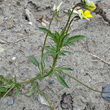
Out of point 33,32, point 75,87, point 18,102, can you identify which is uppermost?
point 33,32

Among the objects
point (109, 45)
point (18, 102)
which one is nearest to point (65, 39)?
point (18, 102)

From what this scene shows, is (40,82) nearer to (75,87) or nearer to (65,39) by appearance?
(75,87)

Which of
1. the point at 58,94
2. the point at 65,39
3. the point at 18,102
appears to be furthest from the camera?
the point at 58,94

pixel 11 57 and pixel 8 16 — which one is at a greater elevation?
pixel 8 16

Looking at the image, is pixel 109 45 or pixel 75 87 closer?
pixel 75 87

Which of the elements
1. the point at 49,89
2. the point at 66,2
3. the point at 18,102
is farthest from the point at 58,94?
the point at 66,2

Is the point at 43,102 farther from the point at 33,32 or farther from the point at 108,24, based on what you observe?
the point at 108,24

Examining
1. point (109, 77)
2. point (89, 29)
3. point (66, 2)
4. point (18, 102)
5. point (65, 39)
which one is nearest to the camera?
point (65, 39)

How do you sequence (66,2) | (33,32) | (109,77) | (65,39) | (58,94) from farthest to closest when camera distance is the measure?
(66,2)
(33,32)
(109,77)
(58,94)
(65,39)

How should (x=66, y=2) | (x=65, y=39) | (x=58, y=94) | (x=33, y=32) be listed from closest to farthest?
(x=65, y=39) → (x=58, y=94) → (x=33, y=32) → (x=66, y=2)
